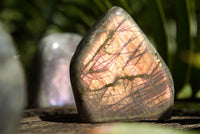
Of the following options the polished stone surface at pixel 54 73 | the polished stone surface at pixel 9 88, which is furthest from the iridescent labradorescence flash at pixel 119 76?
the polished stone surface at pixel 54 73

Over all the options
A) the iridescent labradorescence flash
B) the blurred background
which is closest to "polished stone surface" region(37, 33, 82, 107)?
the blurred background

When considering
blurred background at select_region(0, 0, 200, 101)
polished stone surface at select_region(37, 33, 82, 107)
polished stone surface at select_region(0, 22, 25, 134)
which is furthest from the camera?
blurred background at select_region(0, 0, 200, 101)

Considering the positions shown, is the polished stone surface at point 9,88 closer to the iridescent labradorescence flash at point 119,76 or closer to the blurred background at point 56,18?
the iridescent labradorescence flash at point 119,76

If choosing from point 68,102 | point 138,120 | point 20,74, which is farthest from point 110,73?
point 68,102

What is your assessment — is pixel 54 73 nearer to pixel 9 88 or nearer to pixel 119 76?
pixel 119 76

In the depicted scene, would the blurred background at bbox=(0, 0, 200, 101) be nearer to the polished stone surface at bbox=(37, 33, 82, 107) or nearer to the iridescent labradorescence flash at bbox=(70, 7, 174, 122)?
the polished stone surface at bbox=(37, 33, 82, 107)

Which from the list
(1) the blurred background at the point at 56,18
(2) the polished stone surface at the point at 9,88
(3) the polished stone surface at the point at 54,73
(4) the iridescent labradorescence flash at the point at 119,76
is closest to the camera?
(2) the polished stone surface at the point at 9,88

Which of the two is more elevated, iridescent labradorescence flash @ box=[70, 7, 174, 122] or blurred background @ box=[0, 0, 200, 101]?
blurred background @ box=[0, 0, 200, 101]

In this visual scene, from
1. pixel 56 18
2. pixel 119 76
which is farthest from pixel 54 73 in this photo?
pixel 56 18
